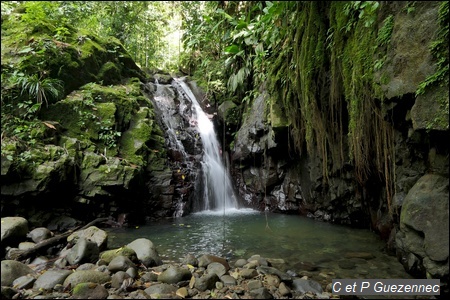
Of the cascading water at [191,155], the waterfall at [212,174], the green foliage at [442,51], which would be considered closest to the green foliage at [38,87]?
the cascading water at [191,155]

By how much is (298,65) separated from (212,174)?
543 cm

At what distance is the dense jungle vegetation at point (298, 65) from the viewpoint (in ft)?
12.1

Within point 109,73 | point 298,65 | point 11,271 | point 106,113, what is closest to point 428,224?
point 298,65

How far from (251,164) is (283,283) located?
6.22 meters

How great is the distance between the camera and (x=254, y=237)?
5.80m

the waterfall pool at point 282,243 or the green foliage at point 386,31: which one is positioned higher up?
the green foliage at point 386,31

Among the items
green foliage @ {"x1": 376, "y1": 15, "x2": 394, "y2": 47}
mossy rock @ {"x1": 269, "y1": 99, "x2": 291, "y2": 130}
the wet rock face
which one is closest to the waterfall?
mossy rock @ {"x1": 269, "y1": 99, "x2": 291, "y2": 130}

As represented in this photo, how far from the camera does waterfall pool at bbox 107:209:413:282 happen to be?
→ 13.4 ft

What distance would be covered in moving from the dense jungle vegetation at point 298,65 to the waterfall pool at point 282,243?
3.66 feet

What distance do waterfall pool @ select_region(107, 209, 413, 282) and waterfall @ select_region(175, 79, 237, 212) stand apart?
56.0 inches

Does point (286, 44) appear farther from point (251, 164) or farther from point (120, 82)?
point (120, 82)

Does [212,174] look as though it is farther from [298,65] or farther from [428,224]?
[428,224]

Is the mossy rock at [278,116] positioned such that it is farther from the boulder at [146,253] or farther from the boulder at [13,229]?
the boulder at [13,229]

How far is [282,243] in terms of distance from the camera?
539 centimetres
